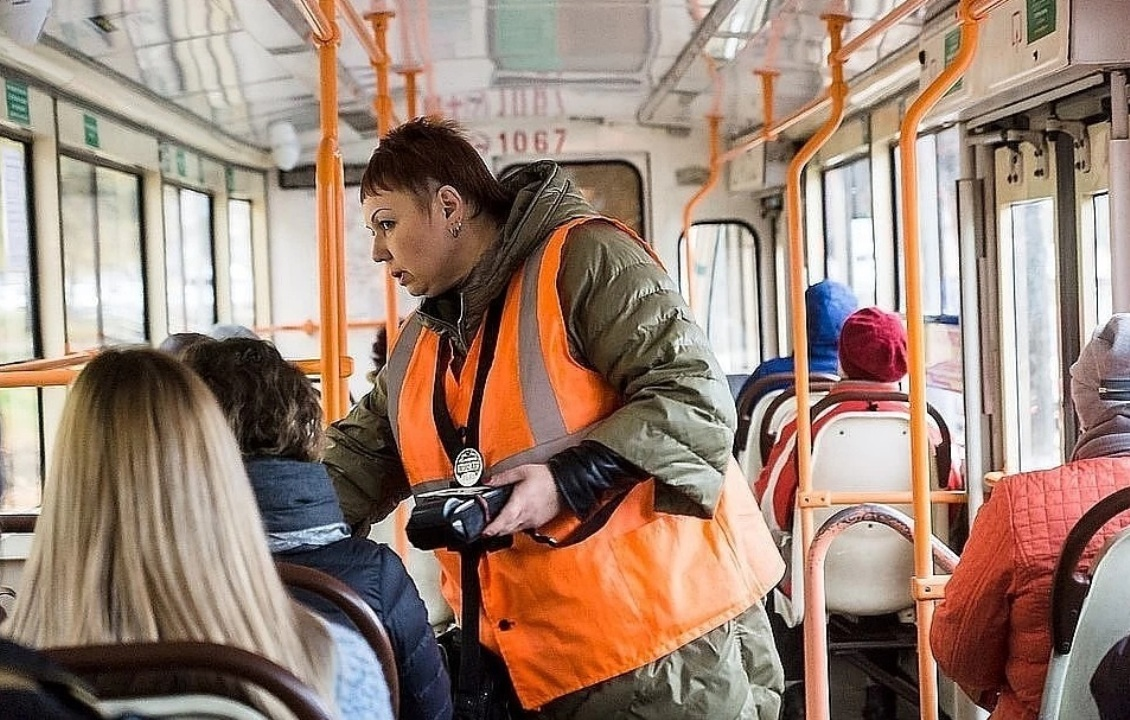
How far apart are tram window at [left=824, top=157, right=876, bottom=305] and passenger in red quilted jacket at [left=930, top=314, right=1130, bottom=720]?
3.56 m

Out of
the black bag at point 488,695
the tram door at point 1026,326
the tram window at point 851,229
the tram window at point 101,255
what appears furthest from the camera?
the tram window at point 851,229

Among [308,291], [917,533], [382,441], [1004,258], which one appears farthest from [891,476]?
[308,291]

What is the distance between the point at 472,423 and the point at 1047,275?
2.45 metres

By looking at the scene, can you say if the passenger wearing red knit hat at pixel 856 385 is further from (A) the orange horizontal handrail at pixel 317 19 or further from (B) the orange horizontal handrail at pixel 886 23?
(A) the orange horizontal handrail at pixel 317 19

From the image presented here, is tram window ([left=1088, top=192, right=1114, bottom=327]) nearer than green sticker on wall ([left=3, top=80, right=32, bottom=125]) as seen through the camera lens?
Yes

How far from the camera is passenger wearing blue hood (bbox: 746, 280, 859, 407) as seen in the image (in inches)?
215

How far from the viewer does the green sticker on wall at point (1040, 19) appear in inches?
125

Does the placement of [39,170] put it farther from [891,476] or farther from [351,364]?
[891,476]

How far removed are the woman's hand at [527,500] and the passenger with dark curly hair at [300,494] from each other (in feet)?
0.48

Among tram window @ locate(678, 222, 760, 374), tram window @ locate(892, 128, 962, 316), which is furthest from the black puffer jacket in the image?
tram window @ locate(678, 222, 760, 374)

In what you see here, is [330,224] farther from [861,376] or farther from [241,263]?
[241,263]

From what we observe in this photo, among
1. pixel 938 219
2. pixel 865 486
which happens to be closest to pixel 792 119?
pixel 865 486

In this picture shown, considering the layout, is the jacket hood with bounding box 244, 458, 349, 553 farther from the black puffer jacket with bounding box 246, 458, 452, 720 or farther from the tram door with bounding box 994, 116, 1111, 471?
the tram door with bounding box 994, 116, 1111, 471

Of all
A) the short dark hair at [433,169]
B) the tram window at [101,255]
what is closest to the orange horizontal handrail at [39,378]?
the short dark hair at [433,169]
